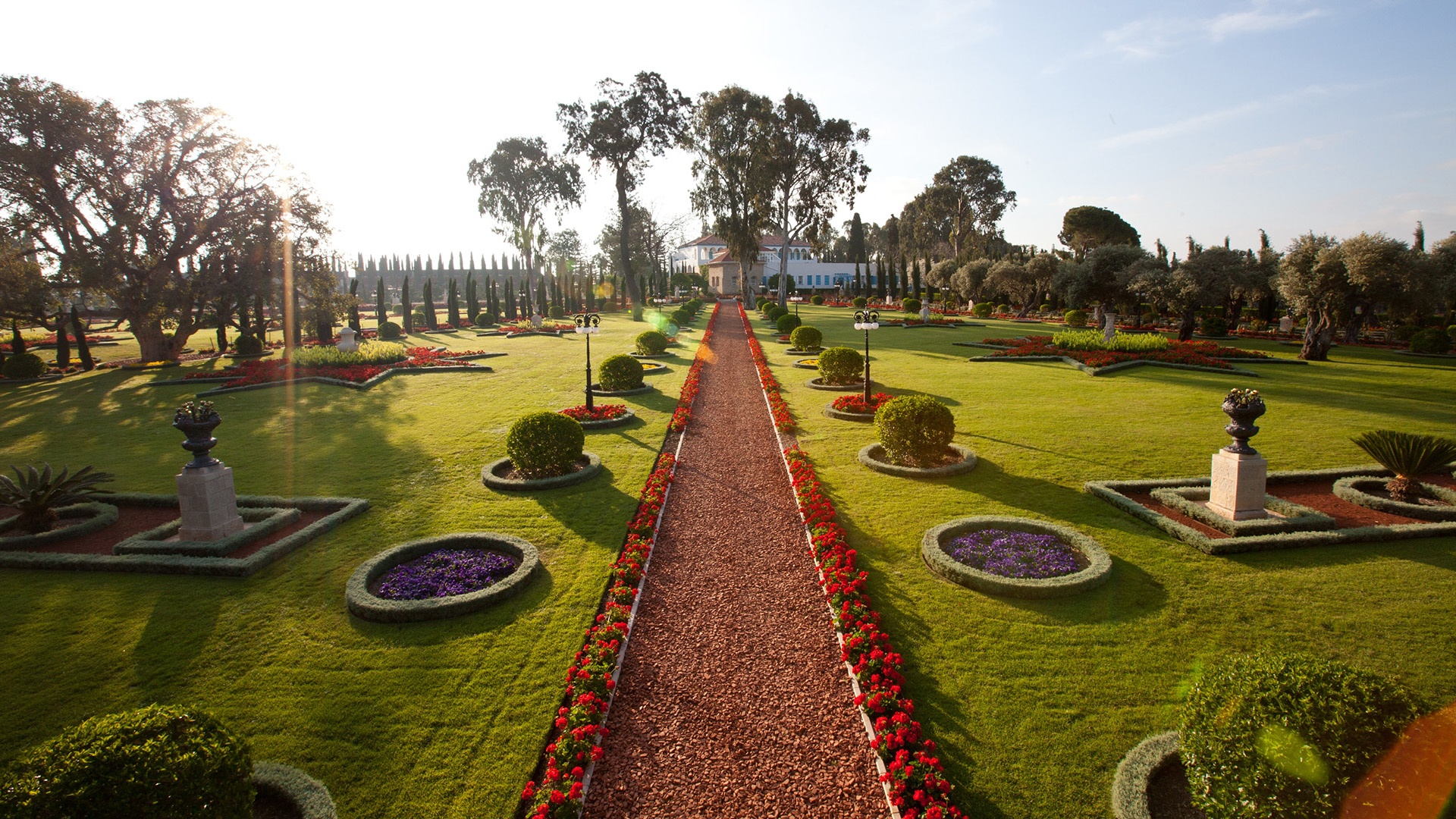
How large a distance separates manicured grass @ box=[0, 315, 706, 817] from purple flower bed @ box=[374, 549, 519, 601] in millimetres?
476

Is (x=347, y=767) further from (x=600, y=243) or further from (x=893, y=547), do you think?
(x=600, y=243)

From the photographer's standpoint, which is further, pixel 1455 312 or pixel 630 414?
pixel 1455 312

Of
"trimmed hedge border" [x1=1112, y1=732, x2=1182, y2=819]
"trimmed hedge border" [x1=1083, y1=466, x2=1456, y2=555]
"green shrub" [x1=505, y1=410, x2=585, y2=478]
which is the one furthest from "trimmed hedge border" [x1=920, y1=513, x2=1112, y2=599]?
"green shrub" [x1=505, y1=410, x2=585, y2=478]

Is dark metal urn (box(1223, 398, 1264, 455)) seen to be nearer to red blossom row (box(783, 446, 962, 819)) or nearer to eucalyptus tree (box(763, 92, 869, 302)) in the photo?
red blossom row (box(783, 446, 962, 819))

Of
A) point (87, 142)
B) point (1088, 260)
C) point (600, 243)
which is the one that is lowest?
point (1088, 260)

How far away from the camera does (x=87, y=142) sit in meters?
24.6

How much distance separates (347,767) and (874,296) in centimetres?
7427

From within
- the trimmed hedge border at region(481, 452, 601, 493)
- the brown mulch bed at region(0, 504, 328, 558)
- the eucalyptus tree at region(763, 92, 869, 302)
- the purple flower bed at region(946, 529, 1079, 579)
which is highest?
the eucalyptus tree at region(763, 92, 869, 302)

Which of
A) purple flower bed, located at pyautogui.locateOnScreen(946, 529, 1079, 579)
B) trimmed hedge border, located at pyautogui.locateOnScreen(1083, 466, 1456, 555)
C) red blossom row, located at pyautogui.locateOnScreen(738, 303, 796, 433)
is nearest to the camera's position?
purple flower bed, located at pyautogui.locateOnScreen(946, 529, 1079, 579)

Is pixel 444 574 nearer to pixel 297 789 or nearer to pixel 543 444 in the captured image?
pixel 297 789

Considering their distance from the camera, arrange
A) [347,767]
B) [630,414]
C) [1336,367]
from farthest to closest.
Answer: [1336,367] → [630,414] → [347,767]

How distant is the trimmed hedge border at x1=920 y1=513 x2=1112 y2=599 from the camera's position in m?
6.76

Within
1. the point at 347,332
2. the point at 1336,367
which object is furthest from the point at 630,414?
the point at 1336,367

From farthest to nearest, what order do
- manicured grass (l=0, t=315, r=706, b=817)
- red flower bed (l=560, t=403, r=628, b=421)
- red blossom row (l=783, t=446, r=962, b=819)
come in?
1. red flower bed (l=560, t=403, r=628, b=421)
2. manicured grass (l=0, t=315, r=706, b=817)
3. red blossom row (l=783, t=446, r=962, b=819)
